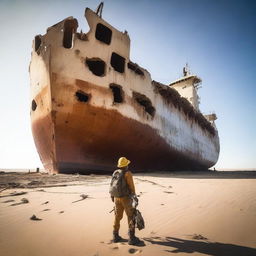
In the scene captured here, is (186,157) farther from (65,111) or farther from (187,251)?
(187,251)

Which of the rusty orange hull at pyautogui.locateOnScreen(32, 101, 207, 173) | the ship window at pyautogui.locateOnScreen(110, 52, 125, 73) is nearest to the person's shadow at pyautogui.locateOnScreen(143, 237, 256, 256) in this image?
the rusty orange hull at pyautogui.locateOnScreen(32, 101, 207, 173)

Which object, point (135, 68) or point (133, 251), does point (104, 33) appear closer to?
point (135, 68)

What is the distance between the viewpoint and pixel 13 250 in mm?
2375

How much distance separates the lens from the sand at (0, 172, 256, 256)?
2.36 metres

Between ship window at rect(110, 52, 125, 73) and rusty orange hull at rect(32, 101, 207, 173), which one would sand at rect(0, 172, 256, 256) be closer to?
rusty orange hull at rect(32, 101, 207, 173)

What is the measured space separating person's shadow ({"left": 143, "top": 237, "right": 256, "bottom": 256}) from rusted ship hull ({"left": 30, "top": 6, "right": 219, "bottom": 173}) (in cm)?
729

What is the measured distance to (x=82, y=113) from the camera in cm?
927

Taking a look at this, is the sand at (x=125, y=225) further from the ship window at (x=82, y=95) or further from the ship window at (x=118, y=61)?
the ship window at (x=118, y=61)

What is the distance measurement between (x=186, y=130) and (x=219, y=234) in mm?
15426

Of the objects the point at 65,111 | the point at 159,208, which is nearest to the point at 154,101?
the point at 65,111

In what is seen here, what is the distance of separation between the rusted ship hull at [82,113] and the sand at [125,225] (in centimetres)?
467

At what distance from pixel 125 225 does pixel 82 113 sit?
6791mm

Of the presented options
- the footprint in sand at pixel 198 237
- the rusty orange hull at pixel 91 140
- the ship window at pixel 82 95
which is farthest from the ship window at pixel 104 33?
the footprint in sand at pixel 198 237

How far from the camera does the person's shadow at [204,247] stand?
2.23 m
